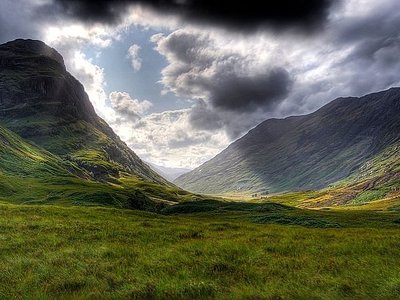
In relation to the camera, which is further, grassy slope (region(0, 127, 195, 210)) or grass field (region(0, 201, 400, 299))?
grassy slope (region(0, 127, 195, 210))

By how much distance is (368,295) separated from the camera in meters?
12.2

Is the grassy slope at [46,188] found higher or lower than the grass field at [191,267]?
higher

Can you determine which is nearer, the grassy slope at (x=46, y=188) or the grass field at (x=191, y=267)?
the grass field at (x=191, y=267)

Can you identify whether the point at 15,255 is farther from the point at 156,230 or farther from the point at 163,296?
the point at 156,230

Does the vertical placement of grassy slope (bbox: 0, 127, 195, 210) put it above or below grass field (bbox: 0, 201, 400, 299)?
above

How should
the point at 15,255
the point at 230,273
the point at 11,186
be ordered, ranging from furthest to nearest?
the point at 11,186 → the point at 15,255 → the point at 230,273

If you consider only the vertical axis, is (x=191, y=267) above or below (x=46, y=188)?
below

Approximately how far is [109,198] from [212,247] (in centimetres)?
5895

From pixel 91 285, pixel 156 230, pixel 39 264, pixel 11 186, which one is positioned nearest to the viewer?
pixel 91 285

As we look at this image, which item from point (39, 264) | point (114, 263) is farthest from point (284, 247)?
point (39, 264)

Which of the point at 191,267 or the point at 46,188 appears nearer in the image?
the point at 191,267

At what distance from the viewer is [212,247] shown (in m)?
19.2

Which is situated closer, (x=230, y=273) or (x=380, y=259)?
(x=230, y=273)

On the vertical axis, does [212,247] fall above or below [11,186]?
below
